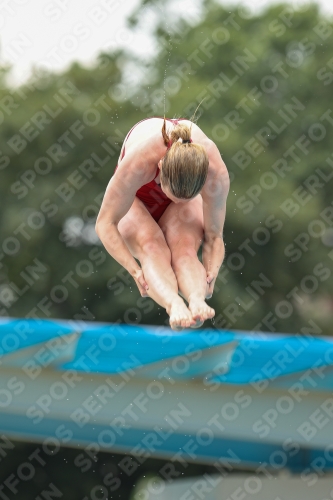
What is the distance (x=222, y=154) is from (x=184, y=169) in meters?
9.39

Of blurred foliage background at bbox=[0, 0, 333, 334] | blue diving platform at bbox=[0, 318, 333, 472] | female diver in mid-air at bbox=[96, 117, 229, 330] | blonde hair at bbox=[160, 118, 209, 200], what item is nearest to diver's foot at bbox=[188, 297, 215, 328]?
female diver in mid-air at bbox=[96, 117, 229, 330]

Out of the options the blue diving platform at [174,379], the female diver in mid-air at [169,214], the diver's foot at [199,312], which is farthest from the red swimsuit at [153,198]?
the blue diving platform at [174,379]

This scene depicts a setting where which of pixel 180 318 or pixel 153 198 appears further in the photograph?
pixel 153 198

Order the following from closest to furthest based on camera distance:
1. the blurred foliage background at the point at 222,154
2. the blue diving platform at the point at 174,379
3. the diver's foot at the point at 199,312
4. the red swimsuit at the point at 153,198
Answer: the diver's foot at the point at 199,312 < the red swimsuit at the point at 153,198 < the blue diving platform at the point at 174,379 < the blurred foliage background at the point at 222,154

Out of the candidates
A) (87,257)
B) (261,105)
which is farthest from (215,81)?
(87,257)

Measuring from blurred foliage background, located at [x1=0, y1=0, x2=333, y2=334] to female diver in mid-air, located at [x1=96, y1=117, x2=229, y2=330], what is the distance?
319 inches

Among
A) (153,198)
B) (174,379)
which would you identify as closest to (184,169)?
(153,198)

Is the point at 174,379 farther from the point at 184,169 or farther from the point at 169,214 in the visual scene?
the point at 184,169

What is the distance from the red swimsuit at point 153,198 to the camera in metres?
4.32

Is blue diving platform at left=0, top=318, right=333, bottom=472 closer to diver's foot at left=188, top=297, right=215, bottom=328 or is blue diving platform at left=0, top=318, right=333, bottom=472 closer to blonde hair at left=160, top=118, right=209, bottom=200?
diver's foot at left=188, top=297, right=215, bottom=328

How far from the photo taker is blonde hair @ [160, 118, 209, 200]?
379 cm

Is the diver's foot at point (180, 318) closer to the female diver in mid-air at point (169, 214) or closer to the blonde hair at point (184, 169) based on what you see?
the female diver in mid-air at point (169, 214)

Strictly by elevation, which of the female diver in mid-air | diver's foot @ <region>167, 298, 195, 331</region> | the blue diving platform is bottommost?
the blue diving platform

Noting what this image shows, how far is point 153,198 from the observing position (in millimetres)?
4398
